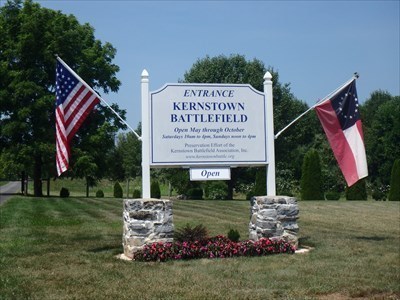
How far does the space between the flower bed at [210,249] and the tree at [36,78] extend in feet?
77.0

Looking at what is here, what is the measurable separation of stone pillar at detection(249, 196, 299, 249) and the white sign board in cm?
93

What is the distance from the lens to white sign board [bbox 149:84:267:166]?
11.0m

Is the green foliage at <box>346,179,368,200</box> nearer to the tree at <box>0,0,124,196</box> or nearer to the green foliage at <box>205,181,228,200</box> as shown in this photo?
the green foliage at <box>205,181,228,200</box>

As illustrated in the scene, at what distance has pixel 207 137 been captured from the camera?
36.8 ft

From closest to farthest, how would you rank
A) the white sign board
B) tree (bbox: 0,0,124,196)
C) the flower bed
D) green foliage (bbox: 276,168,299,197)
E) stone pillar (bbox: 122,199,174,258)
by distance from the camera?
1. the flower bed
2. stone pillar (bbox: 122,199,174,258)
3. the white sign board
4. tree (bbox: 0,0,124,196)
5. green foliage (bbox: 276,168,299,197)

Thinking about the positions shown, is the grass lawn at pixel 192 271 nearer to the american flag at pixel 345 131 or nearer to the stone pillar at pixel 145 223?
the stone pillar at pixel 145 223


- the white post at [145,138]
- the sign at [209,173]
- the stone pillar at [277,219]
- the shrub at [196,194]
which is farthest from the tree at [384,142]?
the white post at [145,138]

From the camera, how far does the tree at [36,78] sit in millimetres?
32219

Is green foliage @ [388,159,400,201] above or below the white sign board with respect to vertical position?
below

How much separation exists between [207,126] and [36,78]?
24685mm

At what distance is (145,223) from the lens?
403 inches

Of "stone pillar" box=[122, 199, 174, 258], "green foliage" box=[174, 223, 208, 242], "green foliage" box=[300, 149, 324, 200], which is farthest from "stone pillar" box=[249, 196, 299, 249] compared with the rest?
"green foliage" box=[300, 149, 324, 200]

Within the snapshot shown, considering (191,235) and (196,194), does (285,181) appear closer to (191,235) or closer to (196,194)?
(196,194)

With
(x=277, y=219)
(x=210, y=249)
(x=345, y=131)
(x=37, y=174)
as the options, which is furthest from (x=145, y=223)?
(x=37, y=174)
